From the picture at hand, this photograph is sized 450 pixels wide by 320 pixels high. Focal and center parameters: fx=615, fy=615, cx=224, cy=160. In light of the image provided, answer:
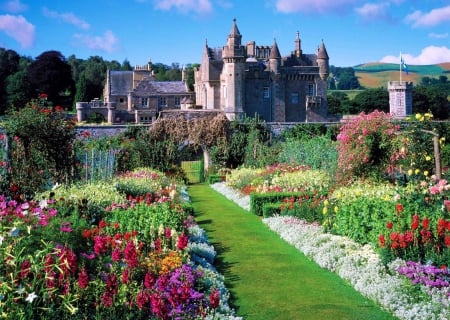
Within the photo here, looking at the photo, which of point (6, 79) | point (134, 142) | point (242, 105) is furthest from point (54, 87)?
point (134, 142)

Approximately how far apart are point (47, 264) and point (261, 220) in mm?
7509

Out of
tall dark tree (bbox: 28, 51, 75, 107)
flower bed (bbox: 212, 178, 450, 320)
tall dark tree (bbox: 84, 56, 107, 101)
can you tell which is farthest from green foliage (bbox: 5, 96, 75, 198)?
tall dark tree (bbox: 84, 56, 107, 101)

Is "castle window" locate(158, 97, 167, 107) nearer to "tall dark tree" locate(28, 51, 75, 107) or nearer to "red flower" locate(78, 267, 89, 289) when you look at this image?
"tall dark tree" locate(28, 51, 75, 107)

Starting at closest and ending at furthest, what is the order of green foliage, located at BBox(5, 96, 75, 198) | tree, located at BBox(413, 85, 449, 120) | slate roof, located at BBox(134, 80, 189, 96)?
green foliage, located at BBox(5, 96, 75, 198), slate roof, located at BBox(134, 80, 189, 96), tree, located at BBox(413, 85, 449, 120)

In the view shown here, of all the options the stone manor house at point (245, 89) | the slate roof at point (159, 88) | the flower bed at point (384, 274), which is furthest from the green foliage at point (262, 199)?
the slate roof at point (159, 88)

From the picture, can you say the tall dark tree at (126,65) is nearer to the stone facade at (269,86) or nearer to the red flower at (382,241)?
the stone facade at (269,86)

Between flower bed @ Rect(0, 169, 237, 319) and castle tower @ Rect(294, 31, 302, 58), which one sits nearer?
flower bed @ Rect(0, 169, 237, 319)

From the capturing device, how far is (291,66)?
49125 mm

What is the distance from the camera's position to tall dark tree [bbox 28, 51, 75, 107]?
209 ft

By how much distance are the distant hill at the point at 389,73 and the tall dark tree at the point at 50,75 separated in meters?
57.0

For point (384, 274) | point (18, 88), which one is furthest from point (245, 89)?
point (384, 274)

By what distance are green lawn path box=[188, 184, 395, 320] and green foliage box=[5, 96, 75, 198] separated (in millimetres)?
4123

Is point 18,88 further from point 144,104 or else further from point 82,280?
point 82,280

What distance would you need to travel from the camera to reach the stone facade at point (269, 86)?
44719mm
